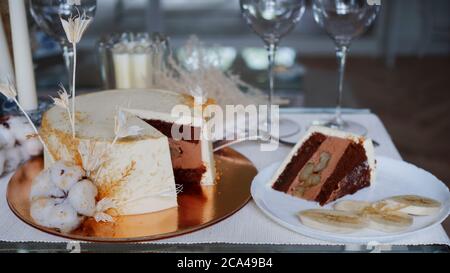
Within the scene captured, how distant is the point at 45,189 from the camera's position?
0.69 metres

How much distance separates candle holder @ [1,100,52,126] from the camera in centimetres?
96

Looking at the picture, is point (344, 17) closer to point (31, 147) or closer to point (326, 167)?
point (326, 167)

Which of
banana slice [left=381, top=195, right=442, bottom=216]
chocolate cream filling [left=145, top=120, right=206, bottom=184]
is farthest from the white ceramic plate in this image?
chocolate cream filling [left=145, top=120, right=206, bottom=184]

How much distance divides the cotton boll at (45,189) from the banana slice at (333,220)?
32 cm

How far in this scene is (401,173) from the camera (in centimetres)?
84

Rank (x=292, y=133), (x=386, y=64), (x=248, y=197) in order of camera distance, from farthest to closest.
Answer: (x=386, y=64) → (x=292, y=133) → (x=248, y=197)

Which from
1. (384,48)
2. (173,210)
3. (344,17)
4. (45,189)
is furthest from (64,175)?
(384,48)

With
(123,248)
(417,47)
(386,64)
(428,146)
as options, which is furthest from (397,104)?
(123,248)

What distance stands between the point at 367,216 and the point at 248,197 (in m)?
0.17

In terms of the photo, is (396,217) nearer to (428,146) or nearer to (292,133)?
(292,133)

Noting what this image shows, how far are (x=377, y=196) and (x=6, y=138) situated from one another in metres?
0.59

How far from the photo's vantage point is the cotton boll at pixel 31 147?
885 mm
